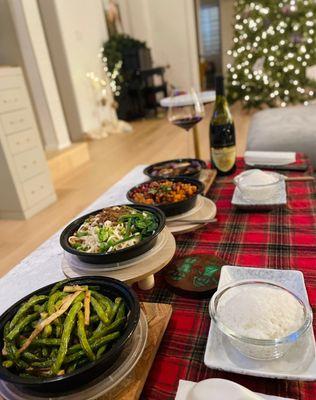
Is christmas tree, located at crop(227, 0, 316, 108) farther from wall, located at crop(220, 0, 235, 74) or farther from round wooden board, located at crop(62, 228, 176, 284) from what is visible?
round wooden board, located at crop(62, 228, 176, 284)

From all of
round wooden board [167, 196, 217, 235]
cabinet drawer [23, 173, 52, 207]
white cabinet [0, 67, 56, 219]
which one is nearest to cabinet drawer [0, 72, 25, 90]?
white cabinet [0, 67, 56, 219]

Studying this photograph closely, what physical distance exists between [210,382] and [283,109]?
A: 2307mm

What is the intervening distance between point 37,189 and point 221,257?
2.49 metres

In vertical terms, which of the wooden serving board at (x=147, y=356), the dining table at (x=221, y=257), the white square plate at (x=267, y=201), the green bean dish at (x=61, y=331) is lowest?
the dining table at (x=221, y=257)

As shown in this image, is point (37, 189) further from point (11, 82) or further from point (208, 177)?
point (208, 177)

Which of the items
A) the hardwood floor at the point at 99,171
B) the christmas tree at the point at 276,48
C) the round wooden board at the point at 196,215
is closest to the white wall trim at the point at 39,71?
the hardwood floor at the point at 99,171

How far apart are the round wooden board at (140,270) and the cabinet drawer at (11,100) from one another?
2.33 metres

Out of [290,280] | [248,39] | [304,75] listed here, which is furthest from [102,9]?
[290,280]

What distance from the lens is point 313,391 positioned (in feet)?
1.63

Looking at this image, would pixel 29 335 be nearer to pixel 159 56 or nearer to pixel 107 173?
pixel 107 173

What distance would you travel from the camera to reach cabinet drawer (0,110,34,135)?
2.68 m

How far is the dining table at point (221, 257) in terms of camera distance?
1.76ft

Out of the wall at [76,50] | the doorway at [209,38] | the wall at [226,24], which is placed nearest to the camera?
the wall at [76,50]

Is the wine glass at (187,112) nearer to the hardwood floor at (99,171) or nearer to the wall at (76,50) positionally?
the hardwood floor at (99,171)
